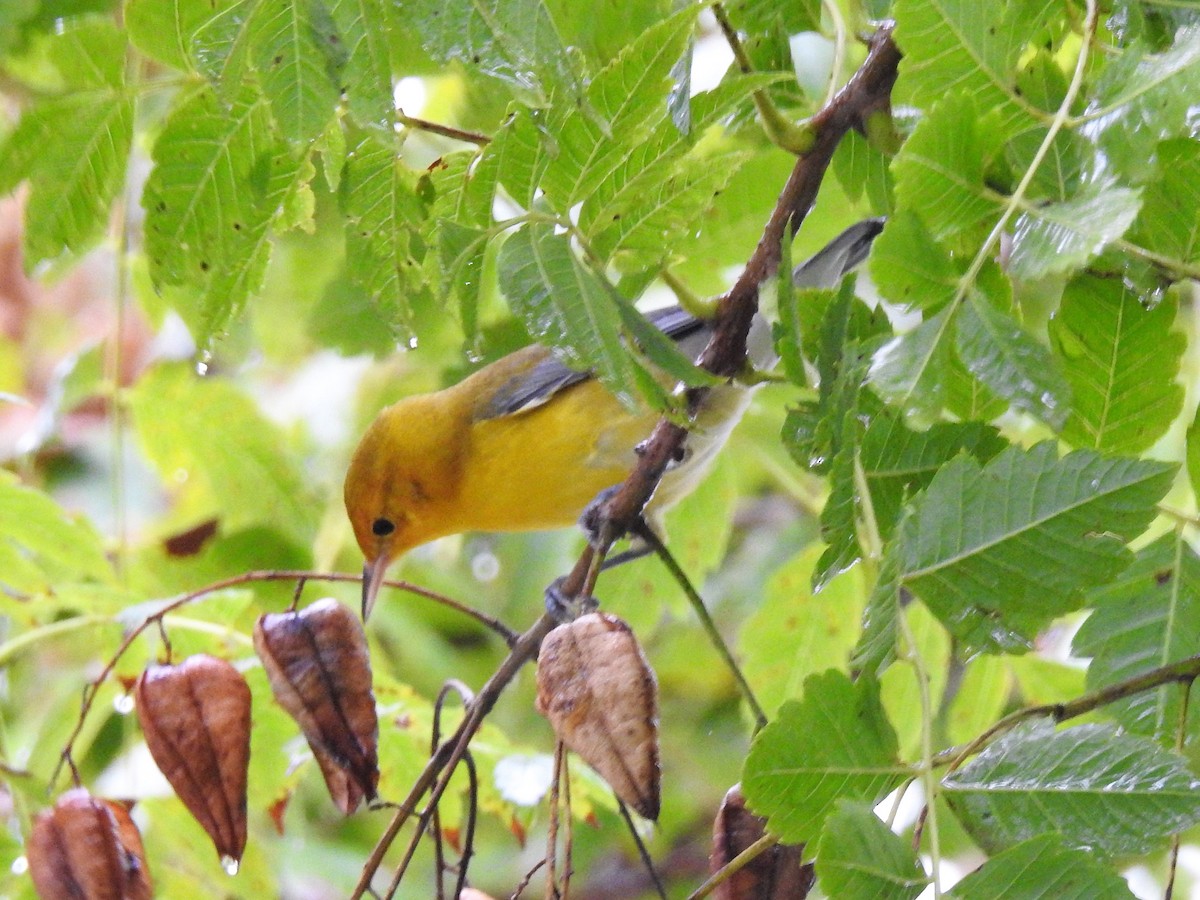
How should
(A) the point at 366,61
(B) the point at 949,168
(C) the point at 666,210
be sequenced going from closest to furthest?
(B) the point at 949,168
(A) the point at 366,61
(C) the point at 666,210

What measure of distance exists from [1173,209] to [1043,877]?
0.69m

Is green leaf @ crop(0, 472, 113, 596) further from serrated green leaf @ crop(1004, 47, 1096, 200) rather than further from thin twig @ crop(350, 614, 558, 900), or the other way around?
serrated green leaf @ crop(1004, 47, 1096, 200)

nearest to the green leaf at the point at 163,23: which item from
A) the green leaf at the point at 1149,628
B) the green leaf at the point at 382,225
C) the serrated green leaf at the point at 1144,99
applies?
the green leaf at the point at 382,225

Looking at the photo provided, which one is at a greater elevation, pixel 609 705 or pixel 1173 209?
pixel 1173 209

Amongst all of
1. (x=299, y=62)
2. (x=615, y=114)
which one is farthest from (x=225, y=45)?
(x=615, y=114)

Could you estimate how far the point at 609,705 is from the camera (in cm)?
138

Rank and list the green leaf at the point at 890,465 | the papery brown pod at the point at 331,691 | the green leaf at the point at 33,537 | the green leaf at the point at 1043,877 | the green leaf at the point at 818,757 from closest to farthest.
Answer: the green leaf at the point at 1043,877 → the green leaf at the point at 818,757 → the green leaf at the point at 890,465 → the papery brown pod at the point at 331,691 → the green leaf at the point at 33,537

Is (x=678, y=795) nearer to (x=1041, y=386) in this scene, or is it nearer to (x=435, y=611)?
(x=435, y=611)

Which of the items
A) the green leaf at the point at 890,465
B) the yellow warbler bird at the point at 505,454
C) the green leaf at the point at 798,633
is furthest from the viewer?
the yellow warbler bird at the point at 505,454

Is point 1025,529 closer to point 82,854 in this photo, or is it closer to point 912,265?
point 912,265

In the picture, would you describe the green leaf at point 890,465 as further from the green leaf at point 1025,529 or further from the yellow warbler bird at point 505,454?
the yellow warbler bird at point 505,454

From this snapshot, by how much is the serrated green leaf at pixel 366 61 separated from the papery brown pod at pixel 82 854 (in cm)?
108

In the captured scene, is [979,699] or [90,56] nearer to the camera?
[90,56]

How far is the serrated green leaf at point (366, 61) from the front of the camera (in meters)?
1.38
